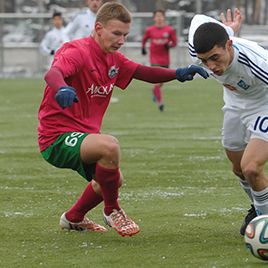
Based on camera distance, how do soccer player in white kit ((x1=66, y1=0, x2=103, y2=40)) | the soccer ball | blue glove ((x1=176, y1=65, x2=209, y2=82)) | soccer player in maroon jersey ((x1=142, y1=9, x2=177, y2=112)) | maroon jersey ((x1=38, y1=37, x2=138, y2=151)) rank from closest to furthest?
the soccer ball < maroon jersey ((x1=38, y1=37, x2=138, y2=151)) < blue glove ((x1=176, y1=65, x2=209, y2=82)) < soccer player in white kit ((x1=66, y1=0, x2=103, y2=40)) < soccer player in maroon jersey ((x1=142, y1=9, x2=177, y2=112))

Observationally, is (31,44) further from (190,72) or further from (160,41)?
(190,72)

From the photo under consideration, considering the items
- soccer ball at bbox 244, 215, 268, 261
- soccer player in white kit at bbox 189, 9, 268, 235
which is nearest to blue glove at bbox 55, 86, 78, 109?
soccer player in white kit at bbox 189, 9, 268, 235

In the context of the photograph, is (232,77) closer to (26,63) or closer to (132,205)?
(132,205)

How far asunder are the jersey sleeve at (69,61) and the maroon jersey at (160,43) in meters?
14.5

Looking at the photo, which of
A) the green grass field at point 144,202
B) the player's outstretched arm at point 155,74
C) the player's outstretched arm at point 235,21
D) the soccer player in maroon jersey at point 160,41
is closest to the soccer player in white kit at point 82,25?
the green grass field at point 144,202

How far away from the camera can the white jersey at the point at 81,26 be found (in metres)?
17.1

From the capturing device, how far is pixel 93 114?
6887 mm

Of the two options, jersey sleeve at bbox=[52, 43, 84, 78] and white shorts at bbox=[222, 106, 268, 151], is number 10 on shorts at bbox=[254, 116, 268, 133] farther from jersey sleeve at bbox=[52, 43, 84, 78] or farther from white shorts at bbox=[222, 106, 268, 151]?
jersey sleeve at bbox=[52, 43, 84, 78]

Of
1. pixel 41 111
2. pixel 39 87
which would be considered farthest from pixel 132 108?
pixel 41 111

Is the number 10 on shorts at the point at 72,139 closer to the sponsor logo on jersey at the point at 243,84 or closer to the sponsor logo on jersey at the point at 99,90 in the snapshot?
the sponsor logo on jersey at the point at 99,90

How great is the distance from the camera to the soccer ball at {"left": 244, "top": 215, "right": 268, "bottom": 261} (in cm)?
587

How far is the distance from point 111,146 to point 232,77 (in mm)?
940

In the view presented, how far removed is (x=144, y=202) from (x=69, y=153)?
187cm

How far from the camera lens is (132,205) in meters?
8.19
